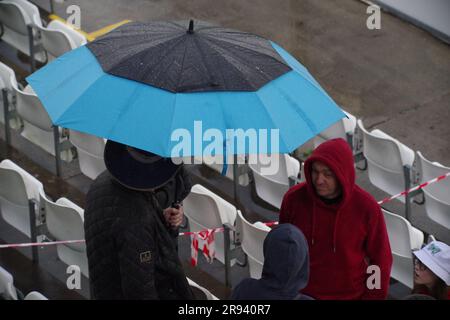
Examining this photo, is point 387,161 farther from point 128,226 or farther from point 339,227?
point 128,226

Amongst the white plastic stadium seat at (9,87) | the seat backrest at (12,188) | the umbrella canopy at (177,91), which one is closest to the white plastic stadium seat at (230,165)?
the seat backrest at (12,188)

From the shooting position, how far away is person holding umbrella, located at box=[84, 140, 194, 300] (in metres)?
5.25

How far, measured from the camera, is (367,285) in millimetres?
5648

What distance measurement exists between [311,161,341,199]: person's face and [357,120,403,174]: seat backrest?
310cm

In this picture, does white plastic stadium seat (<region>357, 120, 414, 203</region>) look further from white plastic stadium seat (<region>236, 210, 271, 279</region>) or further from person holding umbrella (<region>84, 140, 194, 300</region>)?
person holding umbrella (<region>84, 140, 194, 300</region>)

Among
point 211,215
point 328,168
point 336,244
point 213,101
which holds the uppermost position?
point 213,101

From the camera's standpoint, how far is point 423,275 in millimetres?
5719

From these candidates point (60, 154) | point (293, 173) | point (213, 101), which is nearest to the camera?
point (213, 101)
